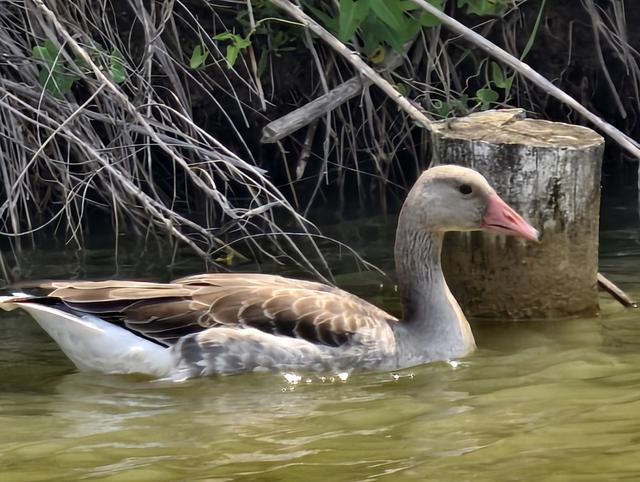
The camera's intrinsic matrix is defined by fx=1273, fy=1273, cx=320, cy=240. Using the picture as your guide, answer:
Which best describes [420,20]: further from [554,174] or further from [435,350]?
[435,350]

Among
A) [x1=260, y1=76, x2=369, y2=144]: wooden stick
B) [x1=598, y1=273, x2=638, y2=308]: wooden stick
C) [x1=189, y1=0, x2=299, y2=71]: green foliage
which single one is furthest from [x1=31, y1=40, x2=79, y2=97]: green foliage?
[x1=598, y1=273, x2=638, y2=308]: wooden stick

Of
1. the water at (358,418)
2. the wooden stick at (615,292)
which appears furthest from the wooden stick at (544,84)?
the water at (358,418)

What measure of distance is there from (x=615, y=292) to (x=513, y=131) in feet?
3.30

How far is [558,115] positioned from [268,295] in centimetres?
422

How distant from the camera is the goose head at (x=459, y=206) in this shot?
614cm

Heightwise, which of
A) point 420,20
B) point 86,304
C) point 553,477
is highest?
point 420,20

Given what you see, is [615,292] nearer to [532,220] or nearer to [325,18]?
[532,220]

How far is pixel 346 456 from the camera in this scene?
455cm

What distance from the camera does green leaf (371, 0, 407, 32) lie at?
6.66 m

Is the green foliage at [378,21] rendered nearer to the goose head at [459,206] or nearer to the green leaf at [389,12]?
the green leaf at [389,12]

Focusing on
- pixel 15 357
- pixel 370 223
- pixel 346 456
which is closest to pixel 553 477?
pixel 346 456

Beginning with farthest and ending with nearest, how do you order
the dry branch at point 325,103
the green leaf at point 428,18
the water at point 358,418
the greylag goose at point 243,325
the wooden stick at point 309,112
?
the dry branch at point 325,103
the wooden stick at point 309,112
the green leaf at point 428,18
the greylag goose at point 243,325
the water at point 358,418

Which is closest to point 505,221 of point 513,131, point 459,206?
point 459,206

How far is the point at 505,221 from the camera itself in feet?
20.1
